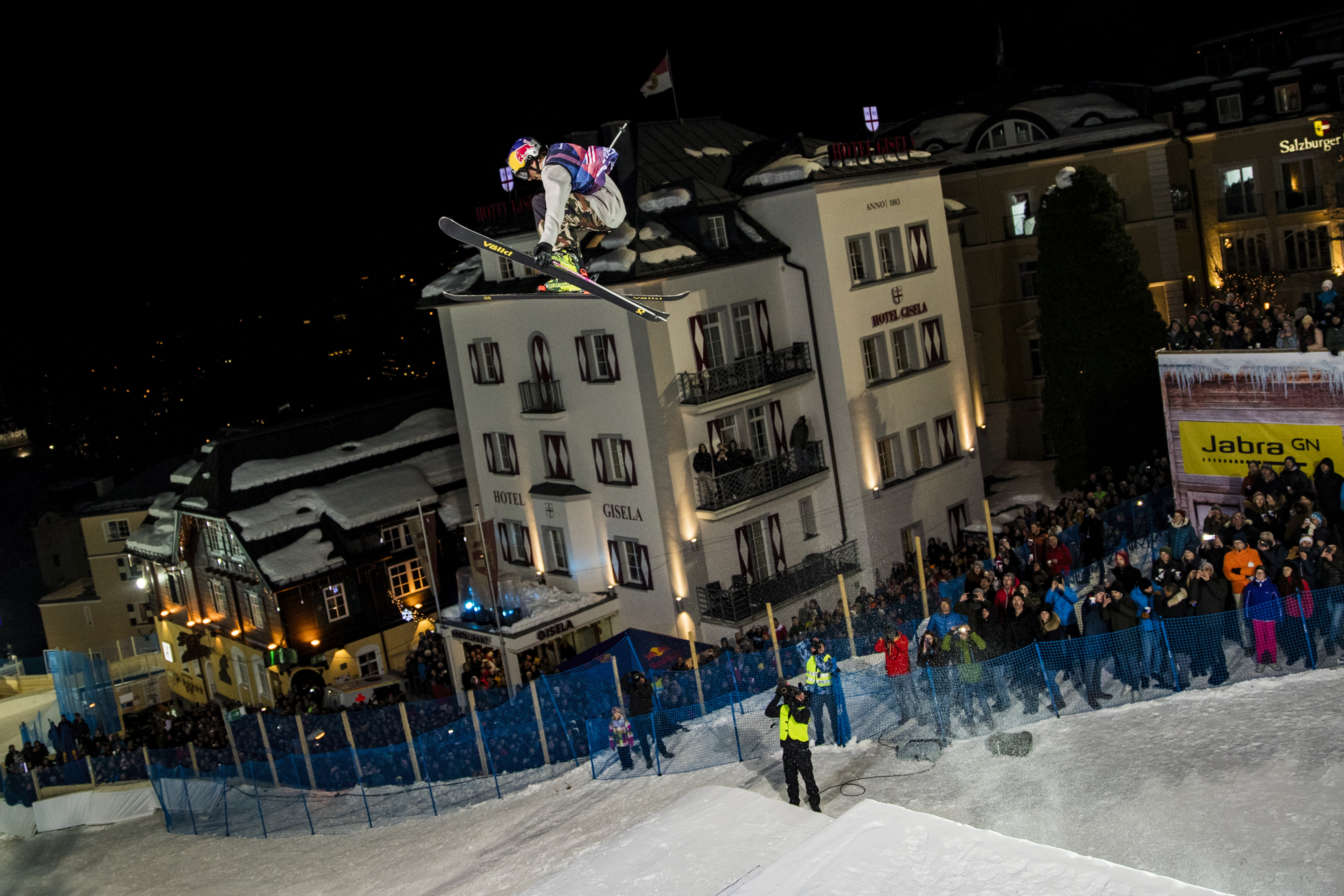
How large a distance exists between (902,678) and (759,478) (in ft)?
46.6

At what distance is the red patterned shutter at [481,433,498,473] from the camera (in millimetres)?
37000

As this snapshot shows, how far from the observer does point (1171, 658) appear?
16.5 meters

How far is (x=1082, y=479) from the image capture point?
3262 centimetres

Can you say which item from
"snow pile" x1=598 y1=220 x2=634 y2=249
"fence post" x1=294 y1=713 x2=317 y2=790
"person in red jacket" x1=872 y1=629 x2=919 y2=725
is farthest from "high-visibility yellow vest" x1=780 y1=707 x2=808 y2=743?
"snow pile" x1=598 y1=220 x2=634 y2=249

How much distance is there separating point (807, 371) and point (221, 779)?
1854cm

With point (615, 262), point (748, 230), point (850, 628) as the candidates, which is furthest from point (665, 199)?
point (850, 628)

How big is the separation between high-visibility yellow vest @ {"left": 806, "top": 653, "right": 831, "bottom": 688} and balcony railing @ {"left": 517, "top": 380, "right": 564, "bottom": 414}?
17093 millimetres

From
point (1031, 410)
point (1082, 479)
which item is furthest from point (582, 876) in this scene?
point (1031, 410)

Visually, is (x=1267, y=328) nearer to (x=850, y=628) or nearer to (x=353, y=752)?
(x=850, y=628)

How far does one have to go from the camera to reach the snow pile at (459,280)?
115 feet

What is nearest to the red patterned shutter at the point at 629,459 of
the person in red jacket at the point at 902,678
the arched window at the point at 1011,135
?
the person in red jacket at the point at 902,678

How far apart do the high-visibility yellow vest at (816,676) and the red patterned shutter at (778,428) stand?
1522 cm

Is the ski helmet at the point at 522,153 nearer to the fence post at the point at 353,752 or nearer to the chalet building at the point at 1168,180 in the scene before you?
the fence post at the point at 353,752

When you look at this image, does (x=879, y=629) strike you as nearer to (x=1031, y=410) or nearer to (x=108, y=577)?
(x=1031, y=410)
